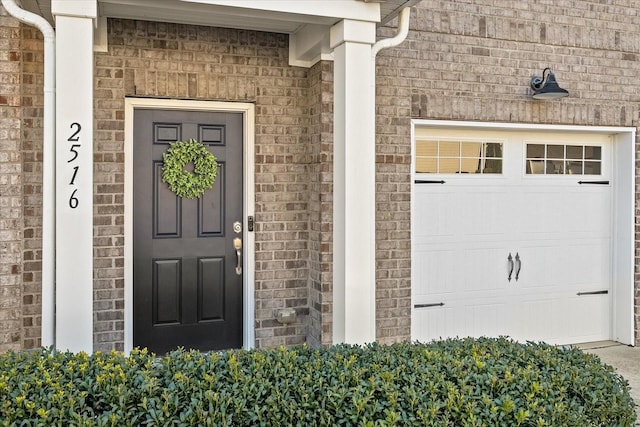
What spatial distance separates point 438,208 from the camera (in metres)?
5.84

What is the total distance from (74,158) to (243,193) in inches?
73.2

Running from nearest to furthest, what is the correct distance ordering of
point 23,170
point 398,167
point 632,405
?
point 632,405 < point 23,170 < point 398,167

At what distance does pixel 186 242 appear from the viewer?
523cm

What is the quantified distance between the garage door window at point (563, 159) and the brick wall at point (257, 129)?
2412 mm

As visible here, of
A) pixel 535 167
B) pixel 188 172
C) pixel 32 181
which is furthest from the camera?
pixel 535 167

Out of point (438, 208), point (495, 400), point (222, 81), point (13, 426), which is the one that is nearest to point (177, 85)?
point (222, 81)

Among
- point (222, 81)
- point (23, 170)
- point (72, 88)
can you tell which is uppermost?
point (222, 81)

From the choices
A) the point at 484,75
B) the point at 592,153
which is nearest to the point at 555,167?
the point at 592,153

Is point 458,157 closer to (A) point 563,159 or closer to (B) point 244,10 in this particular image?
(A) point 563,159

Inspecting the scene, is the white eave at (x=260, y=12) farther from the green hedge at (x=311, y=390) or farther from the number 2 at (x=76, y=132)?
the green hedge at (x=311, y=390)

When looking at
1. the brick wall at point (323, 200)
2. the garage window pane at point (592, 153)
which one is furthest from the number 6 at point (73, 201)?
the garage window pane at point (592, 153)

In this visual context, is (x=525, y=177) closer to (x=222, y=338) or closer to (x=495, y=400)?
(x=222, y=338)

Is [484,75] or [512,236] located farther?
[512,236]

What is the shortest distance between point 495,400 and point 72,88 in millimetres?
2914
